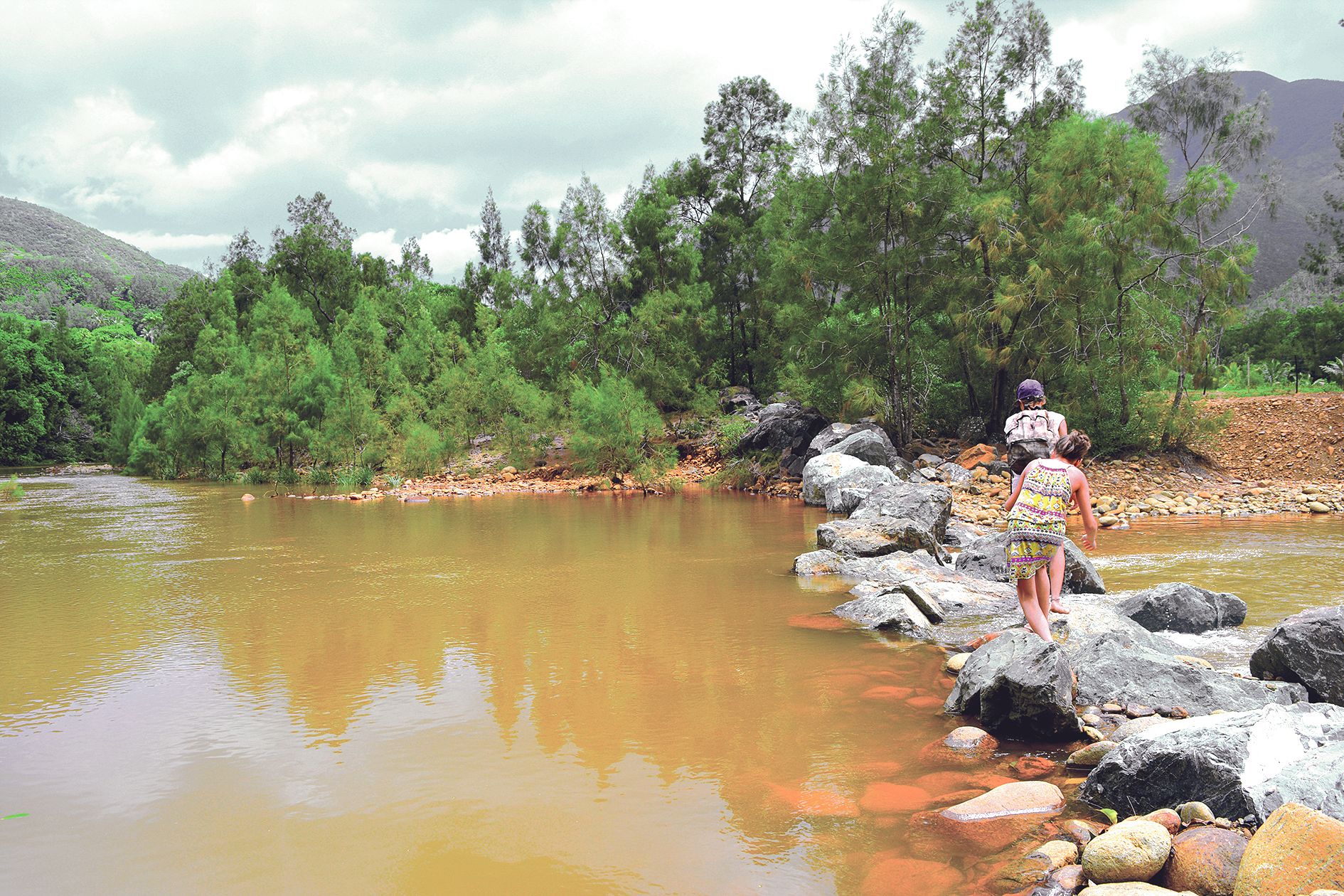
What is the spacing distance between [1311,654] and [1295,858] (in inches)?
123

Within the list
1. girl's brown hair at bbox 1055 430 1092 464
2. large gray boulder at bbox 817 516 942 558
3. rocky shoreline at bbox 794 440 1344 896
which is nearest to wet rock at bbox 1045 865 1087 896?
rocky shoreline at bbox 794 440 1344 896

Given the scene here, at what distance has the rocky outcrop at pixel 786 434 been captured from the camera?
2339 centimetres

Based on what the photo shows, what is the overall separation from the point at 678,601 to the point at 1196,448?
17625 mm

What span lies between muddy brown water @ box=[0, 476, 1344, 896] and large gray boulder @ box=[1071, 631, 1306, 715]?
1.02 metres

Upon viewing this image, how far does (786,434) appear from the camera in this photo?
2416 centimetres

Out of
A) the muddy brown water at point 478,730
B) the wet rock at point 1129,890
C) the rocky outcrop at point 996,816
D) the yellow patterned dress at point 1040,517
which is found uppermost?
the yellow patterned dress at point 1040,517

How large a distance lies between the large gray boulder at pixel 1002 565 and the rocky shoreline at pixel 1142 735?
0.10ft

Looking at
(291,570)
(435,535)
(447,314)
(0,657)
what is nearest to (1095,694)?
(0,657)

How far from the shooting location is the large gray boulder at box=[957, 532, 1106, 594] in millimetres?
8734

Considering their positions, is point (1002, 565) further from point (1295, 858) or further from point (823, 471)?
point (823, 471)

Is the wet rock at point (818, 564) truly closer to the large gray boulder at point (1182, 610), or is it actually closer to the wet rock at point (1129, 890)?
the large gray boulder at point (1182, 610)

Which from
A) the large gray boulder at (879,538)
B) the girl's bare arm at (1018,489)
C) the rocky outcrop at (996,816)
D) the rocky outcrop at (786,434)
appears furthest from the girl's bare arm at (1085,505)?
the rocky outcrop at (786,434)

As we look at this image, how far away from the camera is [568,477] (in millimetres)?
27562

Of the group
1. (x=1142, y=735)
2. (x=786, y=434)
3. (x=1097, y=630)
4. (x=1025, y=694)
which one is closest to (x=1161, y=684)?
(x=1097, y=630)
